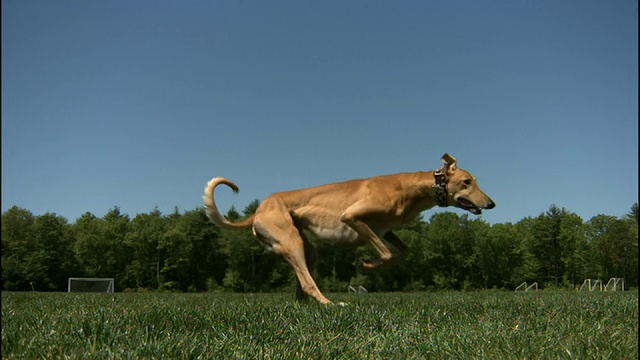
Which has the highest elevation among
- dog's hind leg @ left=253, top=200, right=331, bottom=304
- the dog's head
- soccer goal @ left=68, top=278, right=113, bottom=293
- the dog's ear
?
the dog's ear

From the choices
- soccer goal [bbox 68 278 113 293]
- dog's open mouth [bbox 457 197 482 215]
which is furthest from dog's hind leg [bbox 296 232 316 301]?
soccer goal [bbox 68 278 113 293]

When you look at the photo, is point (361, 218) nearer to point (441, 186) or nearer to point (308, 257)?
point (308, 257)

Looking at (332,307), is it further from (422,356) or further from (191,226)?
(191,226)

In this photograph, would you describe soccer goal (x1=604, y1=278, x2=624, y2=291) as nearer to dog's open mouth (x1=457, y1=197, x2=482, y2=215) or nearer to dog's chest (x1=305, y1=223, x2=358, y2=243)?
dog's open mouth (x1=457, y1=197, x2=482, y2=215)

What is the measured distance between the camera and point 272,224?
307 inches

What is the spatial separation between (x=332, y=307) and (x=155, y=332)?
2.34 metres

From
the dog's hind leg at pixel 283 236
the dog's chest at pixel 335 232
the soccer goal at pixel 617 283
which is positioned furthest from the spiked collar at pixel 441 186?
the soccer goal at pixel 617 283

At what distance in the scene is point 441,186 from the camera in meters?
8.12

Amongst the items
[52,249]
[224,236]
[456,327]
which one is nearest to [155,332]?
[456,327]

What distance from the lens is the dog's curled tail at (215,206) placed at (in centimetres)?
815

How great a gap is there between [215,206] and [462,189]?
13.4ft

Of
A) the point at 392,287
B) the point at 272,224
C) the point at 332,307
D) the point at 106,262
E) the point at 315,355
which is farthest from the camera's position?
the point at 392,287

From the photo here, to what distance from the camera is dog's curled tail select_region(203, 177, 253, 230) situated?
26.7ft

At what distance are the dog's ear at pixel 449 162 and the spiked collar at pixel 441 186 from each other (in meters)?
0.13
